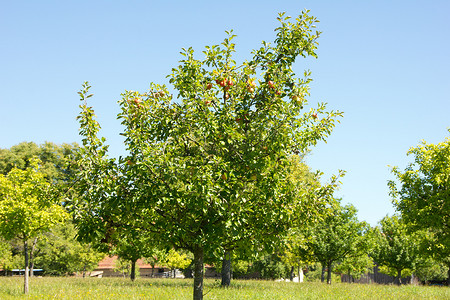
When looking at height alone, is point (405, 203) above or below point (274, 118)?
below

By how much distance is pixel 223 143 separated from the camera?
7.88 meters

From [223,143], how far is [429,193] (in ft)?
59.9

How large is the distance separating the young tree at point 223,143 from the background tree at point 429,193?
14.7 m

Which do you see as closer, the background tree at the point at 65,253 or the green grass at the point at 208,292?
the green grass at the point at 208,292

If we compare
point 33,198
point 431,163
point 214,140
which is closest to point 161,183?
point 214,140

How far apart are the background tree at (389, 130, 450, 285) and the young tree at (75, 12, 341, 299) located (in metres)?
14.7

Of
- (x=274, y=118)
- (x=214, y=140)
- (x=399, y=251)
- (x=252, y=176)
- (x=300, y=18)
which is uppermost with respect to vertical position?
(x=300, y=18)

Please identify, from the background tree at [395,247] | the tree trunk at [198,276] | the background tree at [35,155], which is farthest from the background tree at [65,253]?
the tree trunk at [198,276]

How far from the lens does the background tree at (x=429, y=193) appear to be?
20094 mm

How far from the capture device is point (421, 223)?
67.6 feet

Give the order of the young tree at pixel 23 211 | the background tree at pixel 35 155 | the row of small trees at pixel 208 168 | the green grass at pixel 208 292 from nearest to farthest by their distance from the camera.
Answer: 1. the row of small trees at pixel 208 168
2. the green grass at pixel 208 292
3. the young tree at pixel 23 211
4. the background tree at pixel 35 155

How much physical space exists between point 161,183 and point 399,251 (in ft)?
146

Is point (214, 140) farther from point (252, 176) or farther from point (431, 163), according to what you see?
point (431, 163)

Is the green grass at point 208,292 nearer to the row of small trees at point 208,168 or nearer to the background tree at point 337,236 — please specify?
the row of small trees at point 208,168
